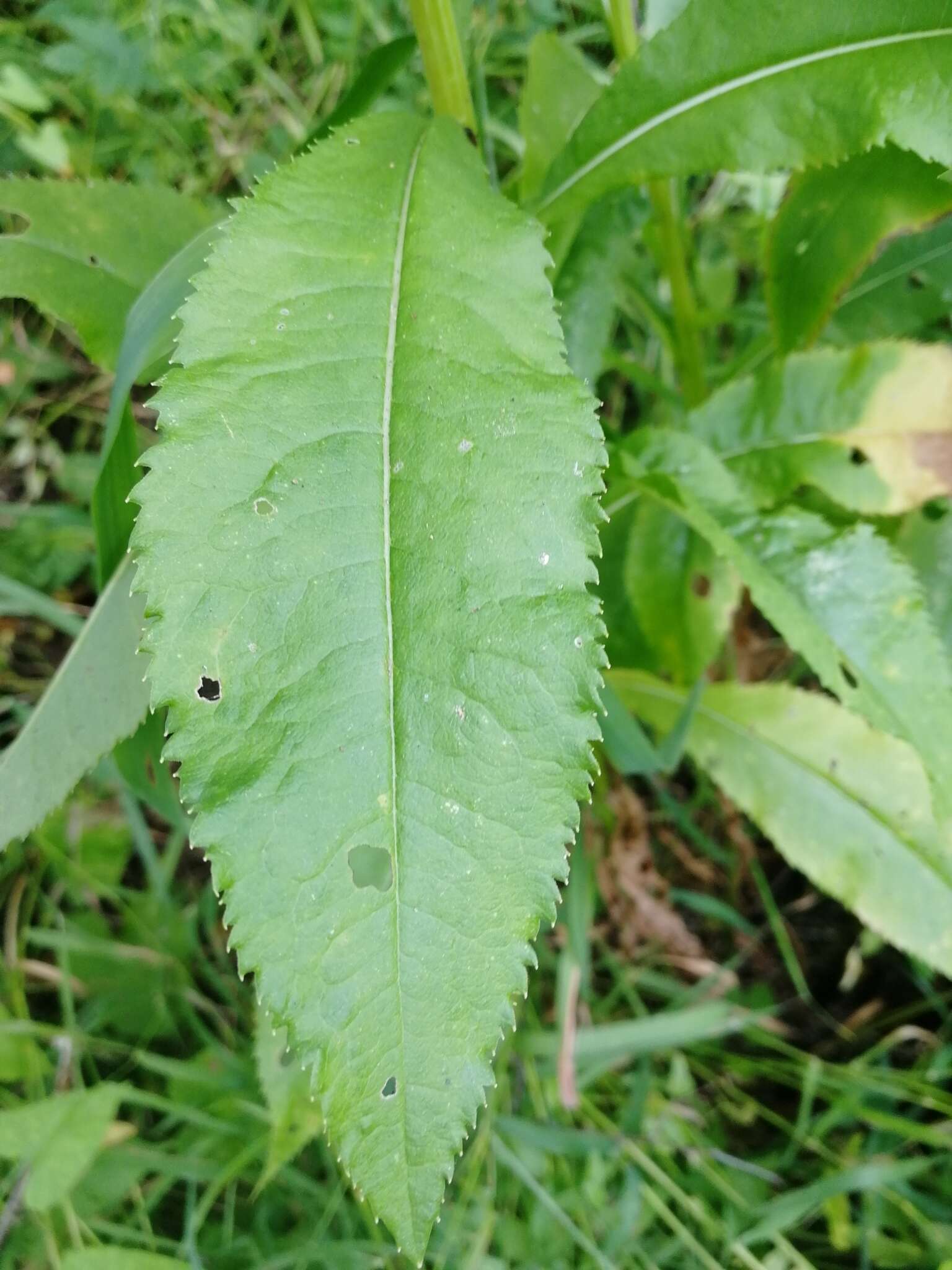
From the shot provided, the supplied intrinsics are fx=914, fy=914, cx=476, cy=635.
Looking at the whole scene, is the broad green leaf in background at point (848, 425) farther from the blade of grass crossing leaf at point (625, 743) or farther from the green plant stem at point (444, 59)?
the green plant stem at point (444, 59)

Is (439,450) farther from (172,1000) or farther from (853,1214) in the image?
(853,1214)

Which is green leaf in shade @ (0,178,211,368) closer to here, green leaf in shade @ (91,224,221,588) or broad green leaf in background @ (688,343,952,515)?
green leaf in shade @ (91,224,221,588)

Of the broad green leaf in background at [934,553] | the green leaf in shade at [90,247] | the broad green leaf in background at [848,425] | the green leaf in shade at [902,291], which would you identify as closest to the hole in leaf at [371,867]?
the green leaf in shade at [90,247]

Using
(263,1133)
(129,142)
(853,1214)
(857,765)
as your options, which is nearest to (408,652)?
(857,765)

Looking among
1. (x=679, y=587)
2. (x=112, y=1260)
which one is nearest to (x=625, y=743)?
(x=679, y=587)

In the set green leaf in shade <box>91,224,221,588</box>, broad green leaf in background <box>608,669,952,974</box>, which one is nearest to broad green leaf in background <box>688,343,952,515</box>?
broad green leaf in background <box>608,669,952,974</box>
